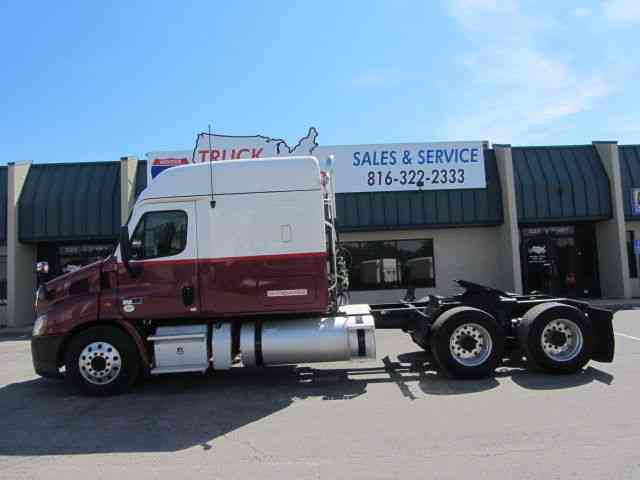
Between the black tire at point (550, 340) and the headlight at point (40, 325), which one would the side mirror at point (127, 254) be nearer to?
the headlight at point (40, 325)

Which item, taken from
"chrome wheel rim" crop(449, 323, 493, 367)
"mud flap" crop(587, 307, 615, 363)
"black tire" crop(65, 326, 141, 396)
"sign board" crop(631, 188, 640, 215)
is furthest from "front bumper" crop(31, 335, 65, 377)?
"sign board" crop(631, 188, 640, 215)

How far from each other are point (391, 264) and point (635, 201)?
31.3ft

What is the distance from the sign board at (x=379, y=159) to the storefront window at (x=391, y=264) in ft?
7.26

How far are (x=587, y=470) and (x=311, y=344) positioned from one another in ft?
A: 13.0

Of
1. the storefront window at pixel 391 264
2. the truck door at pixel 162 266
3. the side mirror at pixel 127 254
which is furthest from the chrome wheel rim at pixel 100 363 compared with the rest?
the storefront window at pixel 391 264

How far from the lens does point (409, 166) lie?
1889 cm

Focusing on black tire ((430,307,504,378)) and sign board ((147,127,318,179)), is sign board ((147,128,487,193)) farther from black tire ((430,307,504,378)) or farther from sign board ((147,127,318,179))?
black tire ((430,307,504,378))

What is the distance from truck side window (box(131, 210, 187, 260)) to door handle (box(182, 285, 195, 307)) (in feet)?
1.72

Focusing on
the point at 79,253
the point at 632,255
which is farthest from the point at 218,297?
the point at 632,255

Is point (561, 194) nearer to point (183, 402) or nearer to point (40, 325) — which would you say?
point (183, 402)

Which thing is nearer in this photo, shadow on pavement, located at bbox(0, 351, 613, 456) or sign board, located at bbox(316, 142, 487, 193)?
shadow on pavement, located at bbox(0, 351, 613, 456)

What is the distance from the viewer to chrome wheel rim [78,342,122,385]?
7320 millimetres

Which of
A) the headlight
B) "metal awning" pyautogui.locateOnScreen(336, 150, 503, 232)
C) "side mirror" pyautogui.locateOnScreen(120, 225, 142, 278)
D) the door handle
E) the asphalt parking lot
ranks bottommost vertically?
the asphalt parking lot

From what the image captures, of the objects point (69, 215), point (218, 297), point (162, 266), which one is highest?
point (69, 215)
